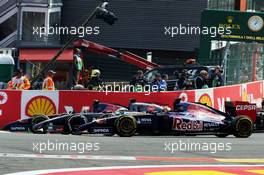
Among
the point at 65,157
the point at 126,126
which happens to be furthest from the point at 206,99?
the point at 65,157

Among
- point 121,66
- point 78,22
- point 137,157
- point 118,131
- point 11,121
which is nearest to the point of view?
point 137,157

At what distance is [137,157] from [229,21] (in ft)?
72.5

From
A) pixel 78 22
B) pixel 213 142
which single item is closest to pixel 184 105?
pixel 213 142

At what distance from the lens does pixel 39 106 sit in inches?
708

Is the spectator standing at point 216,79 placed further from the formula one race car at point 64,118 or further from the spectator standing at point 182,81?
the formula one race car at point 64,118

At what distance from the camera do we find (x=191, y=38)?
41.3 m

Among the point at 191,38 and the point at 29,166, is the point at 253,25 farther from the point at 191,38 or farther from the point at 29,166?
the point at 29,166

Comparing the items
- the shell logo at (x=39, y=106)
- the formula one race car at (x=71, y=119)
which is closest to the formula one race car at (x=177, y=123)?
the formula one race car at (x=71, y=119)

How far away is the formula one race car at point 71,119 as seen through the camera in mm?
15633

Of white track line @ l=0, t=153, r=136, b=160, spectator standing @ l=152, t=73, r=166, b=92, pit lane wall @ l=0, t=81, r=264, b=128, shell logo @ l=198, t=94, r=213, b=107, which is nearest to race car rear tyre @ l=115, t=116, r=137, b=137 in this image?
pit lane wall @ l=0, t=81, r=264, b=128

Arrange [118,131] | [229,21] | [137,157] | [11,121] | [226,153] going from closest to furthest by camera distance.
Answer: [137,157] → [226,153] → [118,131] → [11,121] → [229,21]

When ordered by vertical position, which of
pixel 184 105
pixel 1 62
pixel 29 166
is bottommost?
pixel 29 166

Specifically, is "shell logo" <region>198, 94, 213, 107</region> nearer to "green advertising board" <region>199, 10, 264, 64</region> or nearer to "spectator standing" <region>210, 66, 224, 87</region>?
"spectator standing" <region>210, 66, 224, 87</region>

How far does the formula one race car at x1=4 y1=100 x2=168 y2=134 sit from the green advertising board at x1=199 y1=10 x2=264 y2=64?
15700 mm
